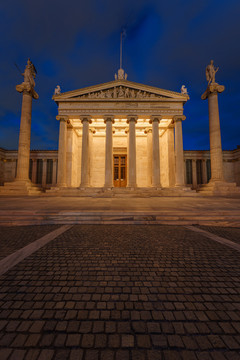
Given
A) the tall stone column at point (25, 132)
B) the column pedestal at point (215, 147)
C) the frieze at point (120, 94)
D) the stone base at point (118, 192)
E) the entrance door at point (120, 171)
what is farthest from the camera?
the entrance door at point (120, 171)

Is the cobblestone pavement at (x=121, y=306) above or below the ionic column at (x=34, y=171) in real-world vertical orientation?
below

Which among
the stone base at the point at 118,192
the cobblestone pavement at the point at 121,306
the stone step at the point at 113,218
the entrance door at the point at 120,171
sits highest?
the entrance door at the point at 120,171

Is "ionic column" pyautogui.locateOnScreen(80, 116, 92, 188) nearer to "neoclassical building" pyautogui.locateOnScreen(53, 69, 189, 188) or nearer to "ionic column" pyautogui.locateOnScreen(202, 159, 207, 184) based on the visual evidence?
"neoclassical building" pyautogui.locateOnScreen(53, 69, 189, 188)

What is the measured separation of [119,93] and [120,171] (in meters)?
10.7

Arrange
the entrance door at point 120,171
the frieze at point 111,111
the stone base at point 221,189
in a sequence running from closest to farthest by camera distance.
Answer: the stone base at point 221,189 → the frieze at point 111,111 → the entrance door at point 120,171

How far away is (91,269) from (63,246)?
109 centimetres

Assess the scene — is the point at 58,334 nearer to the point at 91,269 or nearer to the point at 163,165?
the point at 91,269

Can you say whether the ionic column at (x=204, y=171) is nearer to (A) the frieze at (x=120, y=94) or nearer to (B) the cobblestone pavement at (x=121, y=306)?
(A) the frieze at (x=120, y=94)

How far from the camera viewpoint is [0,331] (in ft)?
4.07

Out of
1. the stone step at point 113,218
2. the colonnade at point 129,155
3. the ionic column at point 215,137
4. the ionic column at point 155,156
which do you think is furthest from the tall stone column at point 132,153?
the stone step at point 113,218

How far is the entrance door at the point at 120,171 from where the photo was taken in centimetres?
2466

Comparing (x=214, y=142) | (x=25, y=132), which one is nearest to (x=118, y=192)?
(x=214, y=142)

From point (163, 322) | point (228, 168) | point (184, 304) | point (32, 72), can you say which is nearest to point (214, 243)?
point (184, 304)

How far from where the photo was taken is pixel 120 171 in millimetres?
24969
